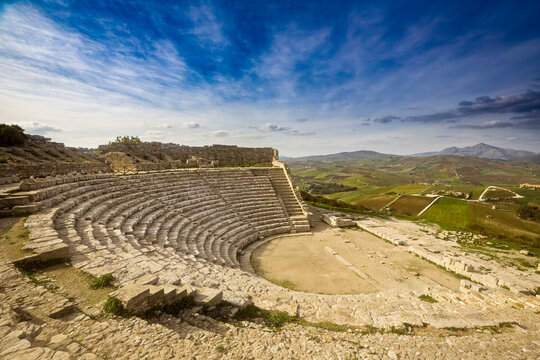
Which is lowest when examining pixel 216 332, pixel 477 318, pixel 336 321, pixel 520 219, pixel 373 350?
pixel 520 219

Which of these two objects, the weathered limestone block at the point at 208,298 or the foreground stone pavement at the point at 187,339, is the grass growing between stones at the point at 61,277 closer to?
the foreground stone pavement at the point at 187,339

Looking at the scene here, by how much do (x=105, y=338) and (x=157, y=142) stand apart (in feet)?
87.8

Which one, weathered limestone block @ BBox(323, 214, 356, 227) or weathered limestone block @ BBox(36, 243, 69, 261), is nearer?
weathered limestone block @ BBox(36, 243, 69, 261)

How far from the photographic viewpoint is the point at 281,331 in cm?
507

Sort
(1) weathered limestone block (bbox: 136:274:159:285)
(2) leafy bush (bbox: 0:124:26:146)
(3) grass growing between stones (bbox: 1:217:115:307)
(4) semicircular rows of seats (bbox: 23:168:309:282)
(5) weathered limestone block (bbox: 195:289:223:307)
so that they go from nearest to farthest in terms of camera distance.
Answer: (3) grass growing between stones (bbox: 1:217:115:307) → (1) weathered limestone block (bbox: 136:274:159:285) → (5) weathered limestone block (bbox: 195:289:223:307) → (4) semicircular rows of seats (bbox: 23:168:309:282) → (2) leafy bush (bbox: 0:124:26:146)

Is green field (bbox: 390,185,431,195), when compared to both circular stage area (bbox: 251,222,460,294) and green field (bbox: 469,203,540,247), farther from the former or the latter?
circular stage area (bbox: 251,222,460,294)

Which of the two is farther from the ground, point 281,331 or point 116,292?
point 116,292

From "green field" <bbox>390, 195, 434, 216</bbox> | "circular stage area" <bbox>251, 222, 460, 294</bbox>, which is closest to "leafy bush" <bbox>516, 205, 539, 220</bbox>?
"green field" <bbox>390, 195, 434, 216</bbox>

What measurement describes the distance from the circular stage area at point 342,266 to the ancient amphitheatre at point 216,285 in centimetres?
10

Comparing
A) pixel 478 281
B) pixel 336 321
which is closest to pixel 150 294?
pixel 336 321

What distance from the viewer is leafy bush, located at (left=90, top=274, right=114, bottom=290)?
4.95 metres

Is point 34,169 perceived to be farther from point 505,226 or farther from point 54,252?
point 505,226

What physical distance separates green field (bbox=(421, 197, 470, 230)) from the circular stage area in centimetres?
1458

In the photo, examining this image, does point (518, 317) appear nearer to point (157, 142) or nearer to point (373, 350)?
point (373, 350)
